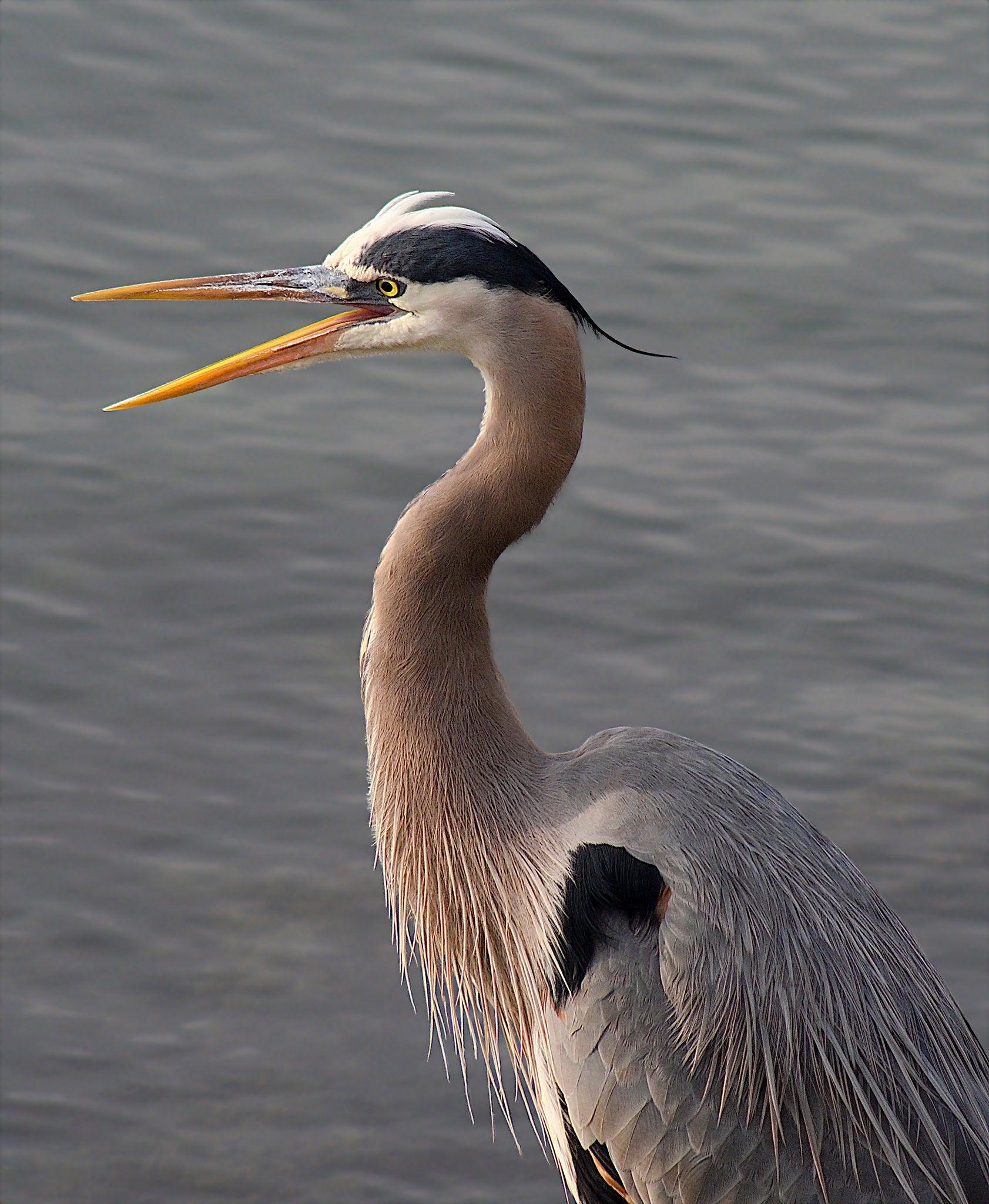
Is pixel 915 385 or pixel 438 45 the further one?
pixel 438 45

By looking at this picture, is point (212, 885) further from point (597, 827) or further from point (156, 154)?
point (156, 154)

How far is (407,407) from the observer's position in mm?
7695

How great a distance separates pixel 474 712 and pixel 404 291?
0.90 m

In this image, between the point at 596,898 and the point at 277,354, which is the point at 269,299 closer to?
the point at 277,354

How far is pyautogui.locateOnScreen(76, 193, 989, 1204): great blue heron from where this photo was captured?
3574 millimetres

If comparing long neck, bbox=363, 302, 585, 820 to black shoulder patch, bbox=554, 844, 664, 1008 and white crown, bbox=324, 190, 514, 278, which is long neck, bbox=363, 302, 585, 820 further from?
black shoulder patch, bbox=554, 844, 664, 1008

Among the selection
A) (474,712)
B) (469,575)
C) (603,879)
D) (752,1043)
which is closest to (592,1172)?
(752,1043)

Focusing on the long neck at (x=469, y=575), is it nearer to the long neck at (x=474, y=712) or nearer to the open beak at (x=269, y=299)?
the long neck at (x=474, y=712)

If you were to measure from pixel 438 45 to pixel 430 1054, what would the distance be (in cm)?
632

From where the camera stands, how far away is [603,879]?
144 inches

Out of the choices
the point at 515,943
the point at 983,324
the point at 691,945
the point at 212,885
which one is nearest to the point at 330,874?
the point at 212,885

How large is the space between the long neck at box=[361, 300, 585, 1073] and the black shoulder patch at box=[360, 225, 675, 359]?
5 centimetres

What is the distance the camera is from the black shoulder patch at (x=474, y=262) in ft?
12.0

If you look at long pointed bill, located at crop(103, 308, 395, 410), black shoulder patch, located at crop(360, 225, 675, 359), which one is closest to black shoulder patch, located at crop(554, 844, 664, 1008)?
black shoulder patch, located at crop(360, 225, 675, 359)
